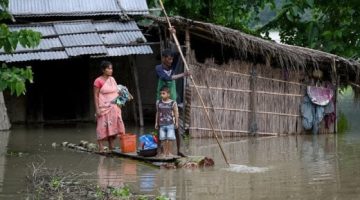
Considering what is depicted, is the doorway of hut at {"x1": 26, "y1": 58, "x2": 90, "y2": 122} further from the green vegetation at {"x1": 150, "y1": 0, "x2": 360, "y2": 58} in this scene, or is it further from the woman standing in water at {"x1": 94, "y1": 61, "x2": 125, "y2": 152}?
the woman standing in water at {"x1": 94, "y1": 61, "x2": 125, "y2": 152}

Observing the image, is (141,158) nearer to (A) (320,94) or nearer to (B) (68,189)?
(B) (68,189)

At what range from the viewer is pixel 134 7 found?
14.7 meters

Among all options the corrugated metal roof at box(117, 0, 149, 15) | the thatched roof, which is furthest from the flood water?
the corrugated metal roof at box(117, 0, 149, 15)

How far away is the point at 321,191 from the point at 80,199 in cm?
258

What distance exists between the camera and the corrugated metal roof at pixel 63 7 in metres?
14.3

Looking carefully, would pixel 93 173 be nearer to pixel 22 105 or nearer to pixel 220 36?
pixel 220 36

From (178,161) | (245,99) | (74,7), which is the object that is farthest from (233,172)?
(74,7)

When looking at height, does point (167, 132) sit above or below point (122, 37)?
below

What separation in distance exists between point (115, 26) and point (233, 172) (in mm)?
6839

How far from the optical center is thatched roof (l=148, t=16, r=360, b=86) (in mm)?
12250

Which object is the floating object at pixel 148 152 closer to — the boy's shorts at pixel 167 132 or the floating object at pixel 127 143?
the boy's shorts at pixel 167 132

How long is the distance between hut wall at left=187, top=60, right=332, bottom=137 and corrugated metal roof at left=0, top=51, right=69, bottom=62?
296 centimetres

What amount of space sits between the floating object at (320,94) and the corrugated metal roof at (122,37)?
3626mm

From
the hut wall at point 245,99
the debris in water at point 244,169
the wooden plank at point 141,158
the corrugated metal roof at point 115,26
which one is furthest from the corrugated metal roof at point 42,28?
the debris in water at point 244,169
